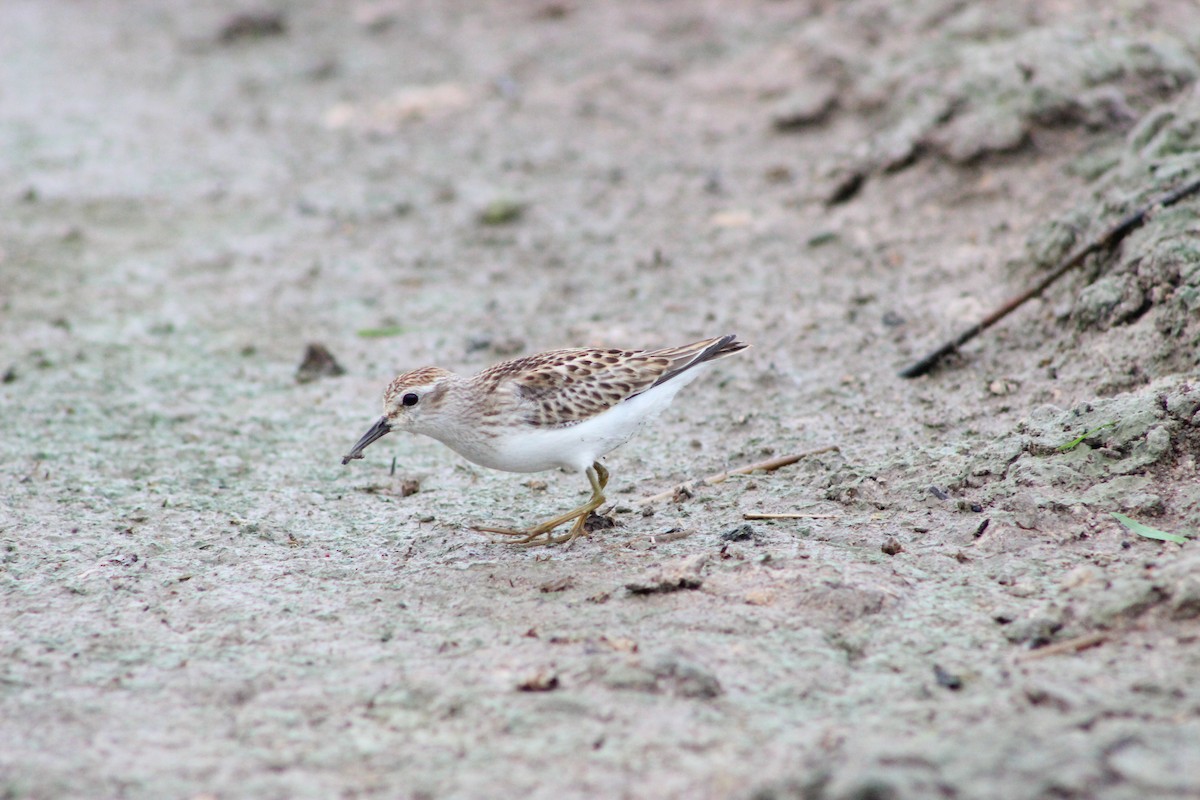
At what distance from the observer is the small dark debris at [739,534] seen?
4.96m

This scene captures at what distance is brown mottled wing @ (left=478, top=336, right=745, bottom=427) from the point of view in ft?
17.5

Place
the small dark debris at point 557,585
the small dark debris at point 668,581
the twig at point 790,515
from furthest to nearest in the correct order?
the twig at point 790,515 → the small dark debris at point 557,585 → the small dark debris at point 668,581

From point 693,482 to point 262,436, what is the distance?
7.67 ft

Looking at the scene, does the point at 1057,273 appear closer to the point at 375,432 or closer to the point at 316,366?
the point at 375,432

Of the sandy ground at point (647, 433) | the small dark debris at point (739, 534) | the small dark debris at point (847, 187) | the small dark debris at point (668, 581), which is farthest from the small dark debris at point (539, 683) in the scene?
the small dark debris at point (847, 187)

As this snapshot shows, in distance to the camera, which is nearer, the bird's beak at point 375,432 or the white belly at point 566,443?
the white belly at point 566,443

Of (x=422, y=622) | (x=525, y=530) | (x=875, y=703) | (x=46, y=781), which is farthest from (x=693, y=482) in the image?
(x=46, y=781)

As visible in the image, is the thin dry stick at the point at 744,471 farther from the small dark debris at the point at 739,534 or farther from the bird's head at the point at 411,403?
the bird's head at the point at 411,403

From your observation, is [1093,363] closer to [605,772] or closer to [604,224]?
[605,772]

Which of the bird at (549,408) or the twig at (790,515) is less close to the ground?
the bird at (549,408)

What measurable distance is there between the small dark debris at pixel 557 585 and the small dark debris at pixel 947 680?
1447 mm

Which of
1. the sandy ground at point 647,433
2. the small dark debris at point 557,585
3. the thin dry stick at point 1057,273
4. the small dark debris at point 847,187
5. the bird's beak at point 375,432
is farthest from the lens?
the small dark debris at point 847,187

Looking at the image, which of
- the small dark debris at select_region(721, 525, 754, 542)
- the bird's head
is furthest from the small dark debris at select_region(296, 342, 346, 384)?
the small dark debris at select_region(721, 525, 754, 542)

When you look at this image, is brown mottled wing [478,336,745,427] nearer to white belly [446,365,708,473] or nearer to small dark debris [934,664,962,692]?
white belly [446,365,708,473]
